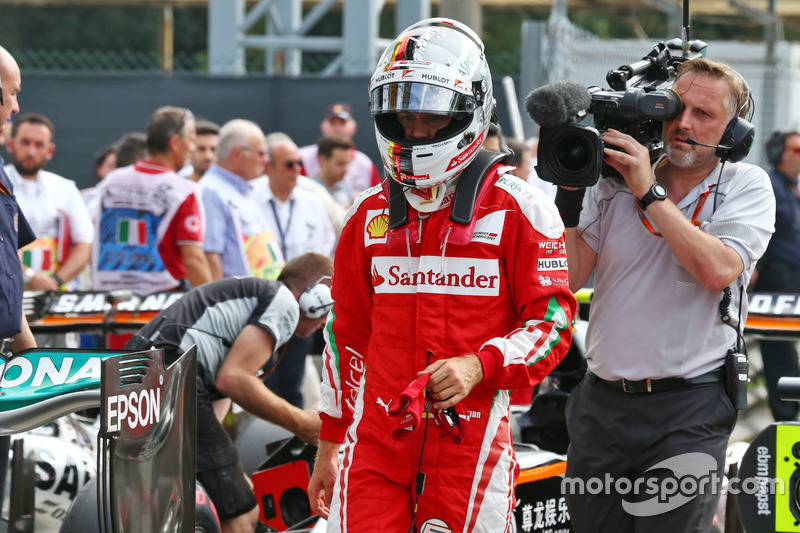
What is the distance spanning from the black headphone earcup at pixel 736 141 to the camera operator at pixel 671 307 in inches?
0.4

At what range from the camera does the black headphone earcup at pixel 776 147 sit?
8.88 m

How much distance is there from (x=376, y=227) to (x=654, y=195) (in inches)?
34.1

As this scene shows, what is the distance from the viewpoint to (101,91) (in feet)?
36.5

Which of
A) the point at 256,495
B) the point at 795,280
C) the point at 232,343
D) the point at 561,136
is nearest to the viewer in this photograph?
the point at 561,136

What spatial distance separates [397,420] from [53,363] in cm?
112

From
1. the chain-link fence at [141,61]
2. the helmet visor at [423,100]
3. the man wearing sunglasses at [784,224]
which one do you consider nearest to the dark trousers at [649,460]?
the helmet visor at [423,100]

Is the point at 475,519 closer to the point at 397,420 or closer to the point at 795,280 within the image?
the point at 397,420

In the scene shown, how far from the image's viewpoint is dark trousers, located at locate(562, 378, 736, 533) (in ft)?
11.5

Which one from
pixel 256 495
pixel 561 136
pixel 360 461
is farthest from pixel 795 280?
pixel 360 461

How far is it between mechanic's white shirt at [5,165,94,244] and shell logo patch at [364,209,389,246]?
5.22 m

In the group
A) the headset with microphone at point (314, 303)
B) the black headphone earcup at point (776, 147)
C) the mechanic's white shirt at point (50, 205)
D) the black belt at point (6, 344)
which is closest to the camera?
the black belt at point (6, 344)

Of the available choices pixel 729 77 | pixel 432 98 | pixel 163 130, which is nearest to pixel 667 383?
pixel 729 77

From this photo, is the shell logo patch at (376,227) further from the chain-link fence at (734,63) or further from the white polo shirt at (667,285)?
the chain-link fence at (734,63)

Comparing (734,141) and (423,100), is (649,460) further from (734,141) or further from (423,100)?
(423,100)
